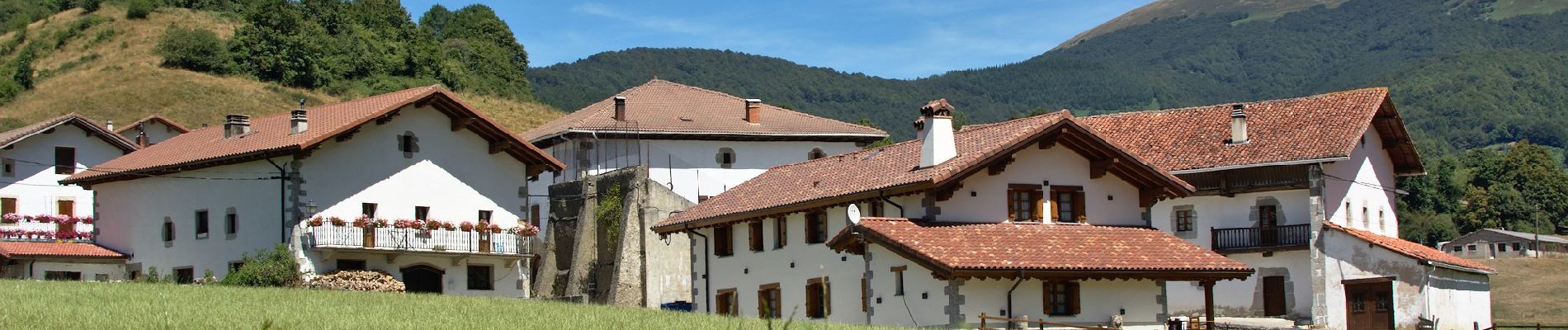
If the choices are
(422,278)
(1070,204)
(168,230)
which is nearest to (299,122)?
(168,230)

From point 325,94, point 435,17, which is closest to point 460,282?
point 325,94

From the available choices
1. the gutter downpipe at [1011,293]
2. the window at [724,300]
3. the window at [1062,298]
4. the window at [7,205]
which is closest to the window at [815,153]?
the window at [724,300]

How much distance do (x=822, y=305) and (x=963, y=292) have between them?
6.42 m

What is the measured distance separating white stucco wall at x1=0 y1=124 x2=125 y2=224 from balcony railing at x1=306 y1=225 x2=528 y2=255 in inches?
678

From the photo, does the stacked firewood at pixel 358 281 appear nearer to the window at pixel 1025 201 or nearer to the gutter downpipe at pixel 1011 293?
the window at pixel 1025 201

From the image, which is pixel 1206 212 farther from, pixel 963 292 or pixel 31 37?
pixel 31 37

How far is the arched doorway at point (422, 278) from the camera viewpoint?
160 ft

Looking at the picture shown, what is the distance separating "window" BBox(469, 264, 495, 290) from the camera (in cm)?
5044

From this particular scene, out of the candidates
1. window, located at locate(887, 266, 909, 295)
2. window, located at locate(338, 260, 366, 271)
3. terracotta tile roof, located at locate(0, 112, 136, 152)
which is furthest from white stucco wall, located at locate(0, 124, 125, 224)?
window, located at locate(887, 266, 909, 295)

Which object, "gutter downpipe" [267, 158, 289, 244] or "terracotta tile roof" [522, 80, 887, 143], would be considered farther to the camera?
"terracotta tile roof" [522, 80, 887, 143]

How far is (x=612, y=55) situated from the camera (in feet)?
642

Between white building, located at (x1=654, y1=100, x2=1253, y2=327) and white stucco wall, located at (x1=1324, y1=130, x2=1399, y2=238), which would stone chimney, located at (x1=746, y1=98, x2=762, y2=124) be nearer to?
white building, located at (x1=654, y1=100, x2=1253, y2=327)

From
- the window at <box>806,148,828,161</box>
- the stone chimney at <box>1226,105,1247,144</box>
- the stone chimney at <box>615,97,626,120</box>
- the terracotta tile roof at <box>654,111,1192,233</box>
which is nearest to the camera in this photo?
the terracotta tile roof at <box>654,111,1192,233</box>

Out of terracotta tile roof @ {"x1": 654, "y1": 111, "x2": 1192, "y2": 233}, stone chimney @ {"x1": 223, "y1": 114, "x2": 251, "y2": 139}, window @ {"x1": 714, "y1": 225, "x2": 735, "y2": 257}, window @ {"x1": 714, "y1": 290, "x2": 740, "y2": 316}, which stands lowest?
window @ {"x1": 714, "y1": 290, "x2": 740, "y2": 316}
